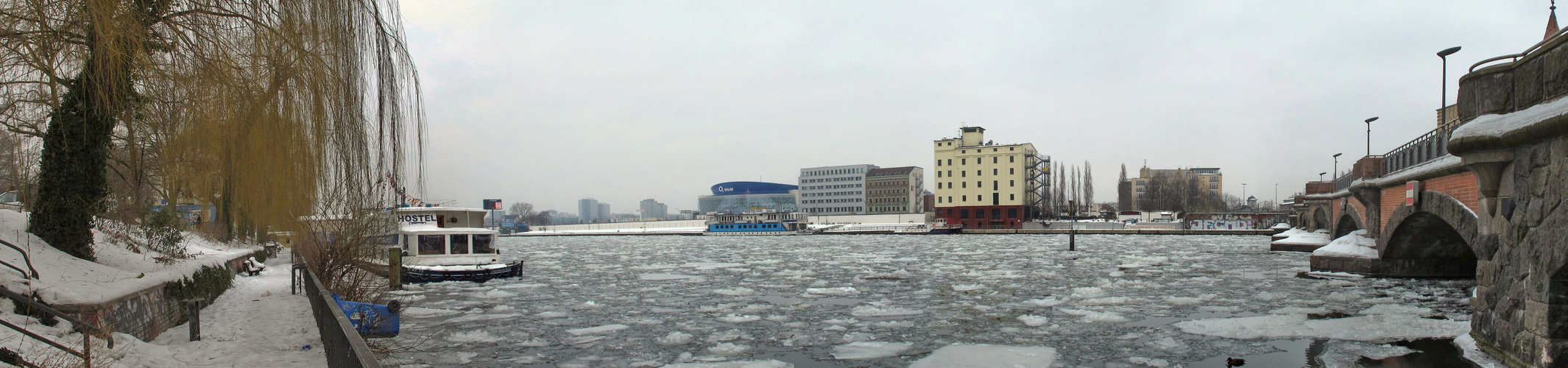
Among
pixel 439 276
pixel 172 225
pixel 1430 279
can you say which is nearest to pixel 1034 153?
pixel 1430 279

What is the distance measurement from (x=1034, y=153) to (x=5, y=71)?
96.0 metres

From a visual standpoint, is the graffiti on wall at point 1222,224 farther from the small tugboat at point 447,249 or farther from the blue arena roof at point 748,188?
the blue arena roof at point 748,188

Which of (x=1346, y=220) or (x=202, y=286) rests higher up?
(x=1346, y=220)

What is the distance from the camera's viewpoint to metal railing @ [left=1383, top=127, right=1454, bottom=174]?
1416 centimetres

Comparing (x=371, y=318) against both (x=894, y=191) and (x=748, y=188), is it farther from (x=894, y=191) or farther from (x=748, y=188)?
(x=748, y=188)

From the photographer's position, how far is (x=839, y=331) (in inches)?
521

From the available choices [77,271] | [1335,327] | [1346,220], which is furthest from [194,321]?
[1346,220]

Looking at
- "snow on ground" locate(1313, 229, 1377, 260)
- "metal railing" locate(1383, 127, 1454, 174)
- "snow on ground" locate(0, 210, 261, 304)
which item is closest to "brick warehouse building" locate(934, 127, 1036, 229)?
"snow on ground" locate(1313, 229, 1377, 260)

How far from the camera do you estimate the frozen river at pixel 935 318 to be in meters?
11.0

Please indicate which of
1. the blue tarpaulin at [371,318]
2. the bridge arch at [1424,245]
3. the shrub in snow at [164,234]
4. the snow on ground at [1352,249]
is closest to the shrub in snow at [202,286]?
the shrub in snow at [164,234]

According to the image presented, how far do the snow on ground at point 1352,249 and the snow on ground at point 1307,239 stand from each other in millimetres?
15777

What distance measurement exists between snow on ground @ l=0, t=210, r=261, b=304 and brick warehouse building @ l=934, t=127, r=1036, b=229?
83195 millimetres

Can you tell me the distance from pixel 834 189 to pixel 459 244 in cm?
15320

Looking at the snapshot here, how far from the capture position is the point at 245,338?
1018 centimetres
